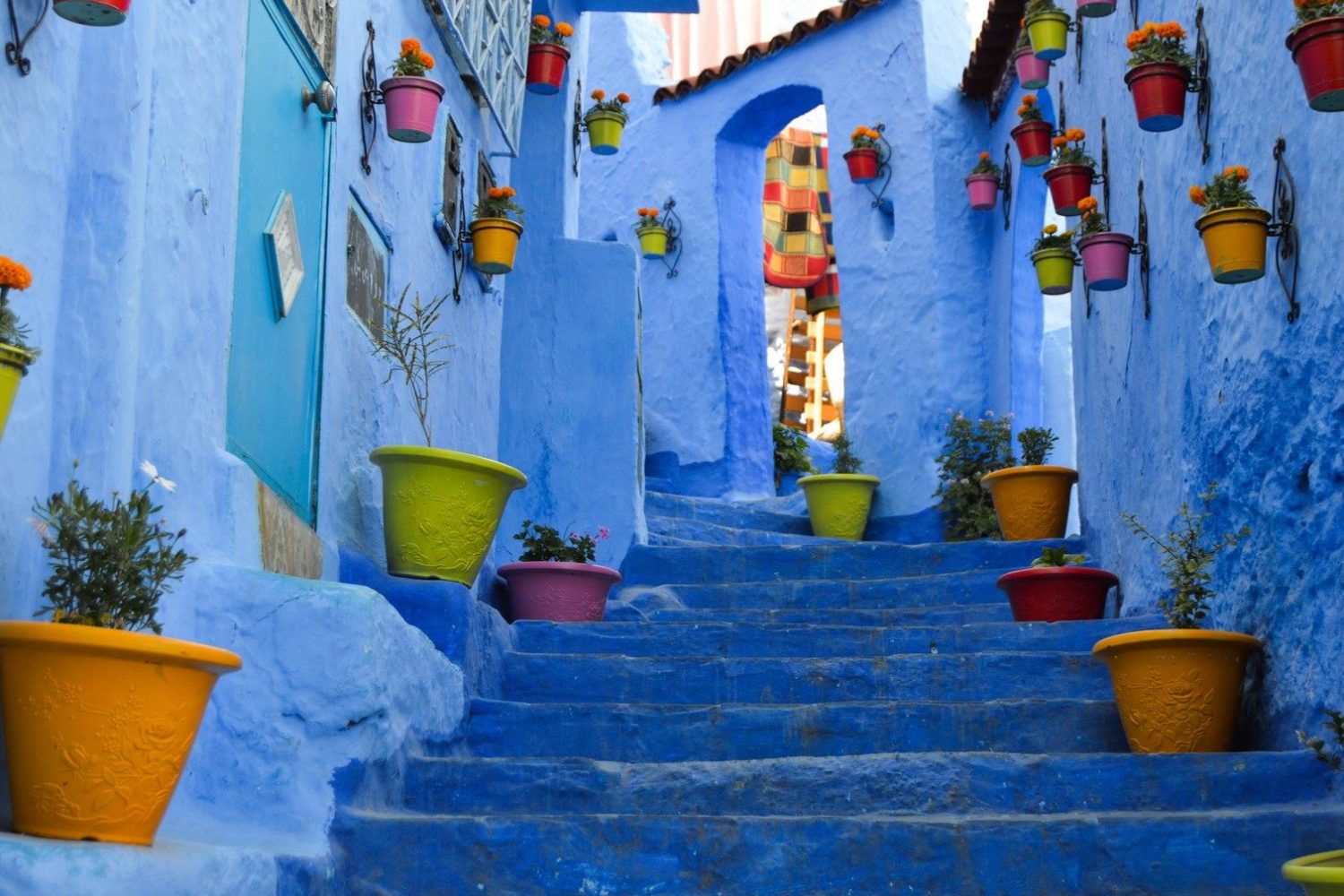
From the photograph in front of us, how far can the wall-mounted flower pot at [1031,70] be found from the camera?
28.2ft

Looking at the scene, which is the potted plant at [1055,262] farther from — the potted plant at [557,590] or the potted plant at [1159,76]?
the potted plant at [557,590]

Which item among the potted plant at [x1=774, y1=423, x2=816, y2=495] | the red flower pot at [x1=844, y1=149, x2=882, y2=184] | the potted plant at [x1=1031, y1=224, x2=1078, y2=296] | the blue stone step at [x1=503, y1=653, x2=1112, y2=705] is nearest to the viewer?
the blue stone step at [x1=503, y1=653, x2=1112, y2=705]

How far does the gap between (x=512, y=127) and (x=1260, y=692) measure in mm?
4332

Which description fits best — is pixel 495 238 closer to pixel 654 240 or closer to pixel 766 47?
pixel 654 240

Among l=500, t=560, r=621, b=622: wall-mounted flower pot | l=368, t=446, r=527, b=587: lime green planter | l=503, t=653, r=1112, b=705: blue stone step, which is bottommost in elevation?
l=503, t=653, r=1112, b=705: blue stone step

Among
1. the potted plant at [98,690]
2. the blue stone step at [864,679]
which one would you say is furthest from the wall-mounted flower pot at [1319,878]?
the blue stone step at [864,679]

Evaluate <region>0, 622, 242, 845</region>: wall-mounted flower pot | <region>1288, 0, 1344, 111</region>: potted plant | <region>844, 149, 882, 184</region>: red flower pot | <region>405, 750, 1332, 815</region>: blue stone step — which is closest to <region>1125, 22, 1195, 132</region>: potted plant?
<region>1288, 0, 1344, 111</region>: potted plant

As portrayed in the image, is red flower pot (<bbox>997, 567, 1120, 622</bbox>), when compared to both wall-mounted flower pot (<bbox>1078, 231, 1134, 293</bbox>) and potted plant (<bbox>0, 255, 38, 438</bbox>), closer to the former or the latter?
wall-mounted flower pot (<bbox>1078, 231, 1134, 293</bbox>)

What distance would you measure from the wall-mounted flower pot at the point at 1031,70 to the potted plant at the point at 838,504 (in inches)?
99.1

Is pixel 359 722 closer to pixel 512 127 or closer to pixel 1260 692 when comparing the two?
pixel 1260 692

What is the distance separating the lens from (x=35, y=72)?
326 centimetres

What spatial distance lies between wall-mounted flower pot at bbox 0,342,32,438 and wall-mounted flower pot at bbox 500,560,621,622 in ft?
13.1

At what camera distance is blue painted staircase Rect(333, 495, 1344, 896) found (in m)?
3.96

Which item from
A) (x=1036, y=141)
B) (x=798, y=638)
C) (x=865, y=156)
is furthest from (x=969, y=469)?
(x=798, y=638)
